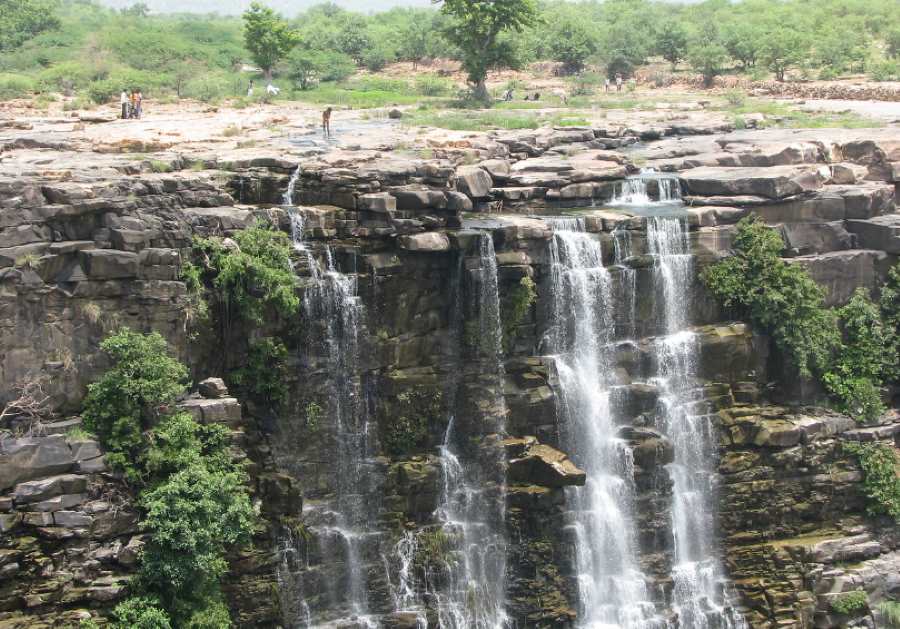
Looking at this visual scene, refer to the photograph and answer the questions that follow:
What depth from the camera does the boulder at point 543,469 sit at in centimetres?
3195

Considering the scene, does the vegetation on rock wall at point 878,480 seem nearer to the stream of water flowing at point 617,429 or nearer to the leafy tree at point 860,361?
the leafy tree at point 860,361

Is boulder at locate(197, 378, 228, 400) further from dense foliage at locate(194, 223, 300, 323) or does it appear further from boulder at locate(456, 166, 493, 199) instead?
boulder at locate(456, 166, 493, 199)

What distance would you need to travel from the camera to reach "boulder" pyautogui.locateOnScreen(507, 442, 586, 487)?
105ft

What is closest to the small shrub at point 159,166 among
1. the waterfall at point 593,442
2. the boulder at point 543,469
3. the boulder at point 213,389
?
the boulder at point 213,389

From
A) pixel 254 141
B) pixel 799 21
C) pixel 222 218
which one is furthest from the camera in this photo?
pixel 799 21

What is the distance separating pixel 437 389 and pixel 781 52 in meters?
38.1

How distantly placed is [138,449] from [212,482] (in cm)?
202

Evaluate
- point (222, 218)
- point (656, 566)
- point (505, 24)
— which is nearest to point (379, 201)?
point (222, 218)

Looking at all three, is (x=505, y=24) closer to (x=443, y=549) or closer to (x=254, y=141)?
(x=254, y=141)

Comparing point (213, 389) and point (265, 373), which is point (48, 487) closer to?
point (213, 389)

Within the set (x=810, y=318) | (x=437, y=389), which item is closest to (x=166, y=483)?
(x=437, y=389)

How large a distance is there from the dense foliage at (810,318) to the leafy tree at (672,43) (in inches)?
1227

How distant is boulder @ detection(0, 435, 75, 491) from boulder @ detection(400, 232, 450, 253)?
1066 centimetres

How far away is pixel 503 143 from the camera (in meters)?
41.0
